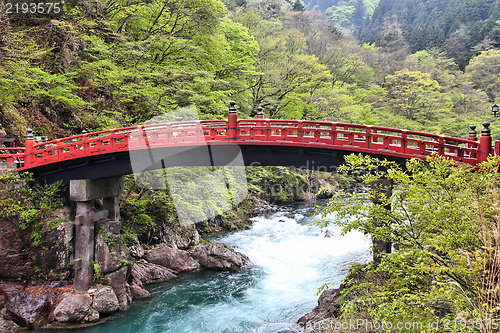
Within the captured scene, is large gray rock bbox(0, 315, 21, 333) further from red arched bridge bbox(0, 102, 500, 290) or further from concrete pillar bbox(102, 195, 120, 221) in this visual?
concrete pillar bbox(102, 195, 120, 221)

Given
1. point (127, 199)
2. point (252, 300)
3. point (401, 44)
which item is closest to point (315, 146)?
point (252, 300)

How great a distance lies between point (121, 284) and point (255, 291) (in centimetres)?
589

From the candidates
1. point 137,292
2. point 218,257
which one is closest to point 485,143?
point 218,257

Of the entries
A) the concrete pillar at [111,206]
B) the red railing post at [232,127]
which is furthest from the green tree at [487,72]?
the concrete pillar at [111,206]

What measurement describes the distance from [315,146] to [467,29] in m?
66.2

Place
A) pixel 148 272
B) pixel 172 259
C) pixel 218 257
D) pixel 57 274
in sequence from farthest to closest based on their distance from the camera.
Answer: pixel 218 257
pixel 172 259
pixel 148 272
pixel 57 274

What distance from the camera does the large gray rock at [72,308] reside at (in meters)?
12.5

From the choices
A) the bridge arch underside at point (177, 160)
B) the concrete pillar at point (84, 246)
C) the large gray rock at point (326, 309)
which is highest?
the bridge arch underside at point (177, 160)

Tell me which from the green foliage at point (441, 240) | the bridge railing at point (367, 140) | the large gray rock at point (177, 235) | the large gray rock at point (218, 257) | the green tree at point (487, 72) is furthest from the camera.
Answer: the green tree at point (487, 72)

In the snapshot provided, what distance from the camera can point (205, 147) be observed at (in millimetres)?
14727

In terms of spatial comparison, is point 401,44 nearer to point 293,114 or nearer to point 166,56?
point 293,114

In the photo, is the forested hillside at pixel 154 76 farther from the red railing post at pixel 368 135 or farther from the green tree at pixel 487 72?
the green tree at pixel 487 72

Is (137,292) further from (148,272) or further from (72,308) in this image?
(72,308)

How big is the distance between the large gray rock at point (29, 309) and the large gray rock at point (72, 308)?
0.49 meters
